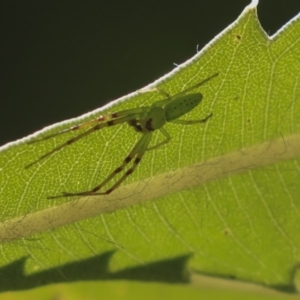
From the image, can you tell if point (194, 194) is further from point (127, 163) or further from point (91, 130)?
point (91, 130)

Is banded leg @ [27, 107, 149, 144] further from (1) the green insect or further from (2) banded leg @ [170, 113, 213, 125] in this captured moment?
(2) banded leg @ [170, 113, 213, 125]

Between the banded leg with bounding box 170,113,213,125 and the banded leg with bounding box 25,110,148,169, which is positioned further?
the banded leg with bounding box 170,113,213,125

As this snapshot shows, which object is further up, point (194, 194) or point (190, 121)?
point (190, 121)

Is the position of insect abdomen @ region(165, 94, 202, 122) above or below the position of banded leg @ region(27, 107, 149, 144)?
above

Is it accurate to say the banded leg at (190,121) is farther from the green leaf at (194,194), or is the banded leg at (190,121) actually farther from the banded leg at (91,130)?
the banded leg at (91,130)

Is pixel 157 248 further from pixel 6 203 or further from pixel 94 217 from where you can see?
pixel 6 203

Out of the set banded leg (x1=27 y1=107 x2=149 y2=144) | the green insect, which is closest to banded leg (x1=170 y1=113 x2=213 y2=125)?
the green insect

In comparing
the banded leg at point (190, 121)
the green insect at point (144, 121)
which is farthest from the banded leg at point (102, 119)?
the banded leg at point (190, 121)

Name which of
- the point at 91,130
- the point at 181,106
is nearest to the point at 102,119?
the point at 91,130
